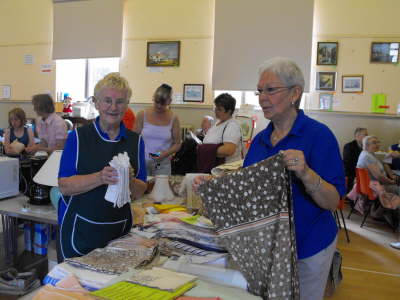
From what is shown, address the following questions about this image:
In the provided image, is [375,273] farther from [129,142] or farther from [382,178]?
[129,142]

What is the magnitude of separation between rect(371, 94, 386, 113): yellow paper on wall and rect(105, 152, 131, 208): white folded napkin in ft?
18.3

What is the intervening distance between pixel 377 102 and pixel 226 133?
4.12 meters

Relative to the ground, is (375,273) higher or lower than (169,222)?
lower

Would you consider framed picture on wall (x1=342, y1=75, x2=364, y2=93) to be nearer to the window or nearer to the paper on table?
the window

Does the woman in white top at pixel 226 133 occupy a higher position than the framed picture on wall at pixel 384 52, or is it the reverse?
the framed picture on wall at pixel 384 52

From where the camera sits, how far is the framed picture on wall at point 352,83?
6.14 m

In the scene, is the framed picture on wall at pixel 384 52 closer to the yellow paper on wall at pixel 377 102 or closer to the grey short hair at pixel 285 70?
the yellow paper on wall at pixel 377 102

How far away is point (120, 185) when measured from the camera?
1429 millimetres

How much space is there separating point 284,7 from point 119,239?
5689mm

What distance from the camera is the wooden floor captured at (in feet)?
10.4

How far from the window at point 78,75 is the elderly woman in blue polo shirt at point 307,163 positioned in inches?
270

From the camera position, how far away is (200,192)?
1359 mm

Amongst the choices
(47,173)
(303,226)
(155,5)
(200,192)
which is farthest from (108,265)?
(155,5)

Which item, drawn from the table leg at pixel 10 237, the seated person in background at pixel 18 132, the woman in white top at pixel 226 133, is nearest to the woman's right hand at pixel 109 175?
the woman in white top at pixel 226 133
